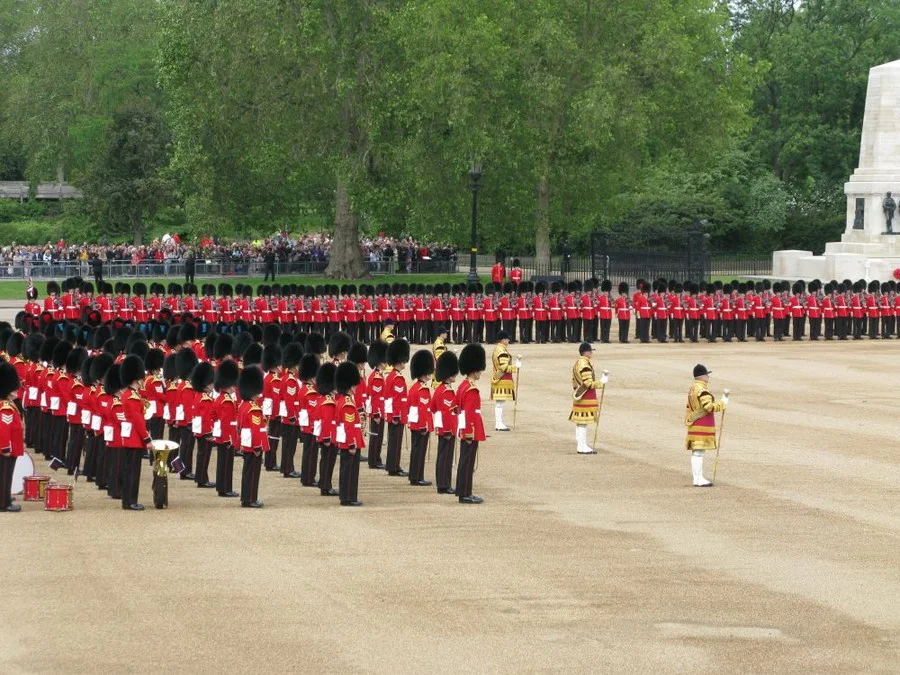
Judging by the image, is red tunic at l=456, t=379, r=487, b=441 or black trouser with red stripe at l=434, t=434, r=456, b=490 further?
black trouser with red stripe at l=434, t=434, r=456, b=490

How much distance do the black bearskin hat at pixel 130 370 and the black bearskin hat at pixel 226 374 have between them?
1.00 m

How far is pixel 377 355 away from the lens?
19.1 meters

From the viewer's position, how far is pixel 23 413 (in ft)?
65.6

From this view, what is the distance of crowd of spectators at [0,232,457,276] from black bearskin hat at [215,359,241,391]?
31712 millimetres

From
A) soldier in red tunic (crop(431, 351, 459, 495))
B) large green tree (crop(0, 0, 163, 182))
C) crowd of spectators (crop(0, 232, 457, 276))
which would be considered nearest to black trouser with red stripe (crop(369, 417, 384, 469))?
soldier in red tunic (crop(431, 351, 459, 495))

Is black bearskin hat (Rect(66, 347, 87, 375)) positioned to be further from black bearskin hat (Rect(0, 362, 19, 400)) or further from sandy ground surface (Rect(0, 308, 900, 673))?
black bearskin hat (Rect(0, 362, 19, 400))

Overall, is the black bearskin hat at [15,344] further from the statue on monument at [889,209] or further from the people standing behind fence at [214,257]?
the statue on monument at [889,209]

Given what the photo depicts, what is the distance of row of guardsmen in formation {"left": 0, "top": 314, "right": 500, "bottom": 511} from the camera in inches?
610

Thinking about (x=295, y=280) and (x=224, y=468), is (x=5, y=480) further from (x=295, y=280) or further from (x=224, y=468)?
(x=295, y=280)

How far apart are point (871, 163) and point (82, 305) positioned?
75.9 ft

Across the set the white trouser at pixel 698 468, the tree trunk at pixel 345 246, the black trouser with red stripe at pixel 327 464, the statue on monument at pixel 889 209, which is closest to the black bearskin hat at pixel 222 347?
the black trouser with red stripe at pixel 327 464

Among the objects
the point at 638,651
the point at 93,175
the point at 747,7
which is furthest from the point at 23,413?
the point at 747,7

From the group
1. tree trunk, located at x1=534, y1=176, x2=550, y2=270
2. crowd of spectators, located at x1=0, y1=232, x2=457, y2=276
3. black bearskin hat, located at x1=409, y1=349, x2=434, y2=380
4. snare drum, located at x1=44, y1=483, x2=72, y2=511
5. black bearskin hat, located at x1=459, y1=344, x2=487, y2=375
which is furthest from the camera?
crowd of spectators, located at x1=0, y1=232, x2=457, y2=276

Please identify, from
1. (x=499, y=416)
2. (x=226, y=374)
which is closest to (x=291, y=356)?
(x=226, y=374)
